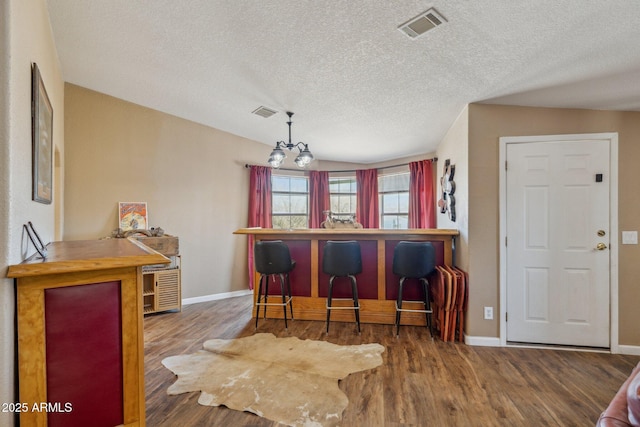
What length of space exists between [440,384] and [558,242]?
1.87m

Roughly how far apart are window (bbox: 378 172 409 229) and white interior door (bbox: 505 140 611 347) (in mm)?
2876

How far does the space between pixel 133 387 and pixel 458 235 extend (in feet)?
10.5

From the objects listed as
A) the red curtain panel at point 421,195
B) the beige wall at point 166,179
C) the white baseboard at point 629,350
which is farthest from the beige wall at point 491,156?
the beige wall at point 166,179

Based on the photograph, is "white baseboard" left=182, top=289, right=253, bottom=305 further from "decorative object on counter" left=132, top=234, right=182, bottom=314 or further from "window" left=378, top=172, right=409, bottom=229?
"window" left=378, top=172, right=409, bottom=229

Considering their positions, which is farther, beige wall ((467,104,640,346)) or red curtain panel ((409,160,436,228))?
red curtain panel ((409,160,436,228))

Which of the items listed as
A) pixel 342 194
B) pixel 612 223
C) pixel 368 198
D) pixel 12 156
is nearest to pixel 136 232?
pixel 12 156

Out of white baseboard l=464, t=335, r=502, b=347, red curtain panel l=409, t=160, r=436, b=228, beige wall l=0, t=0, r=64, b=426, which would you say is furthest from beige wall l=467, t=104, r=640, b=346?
beige wall l=0, t=0, r=64, b=426

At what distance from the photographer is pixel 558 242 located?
2873mm

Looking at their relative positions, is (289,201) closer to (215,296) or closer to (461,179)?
(215,296)

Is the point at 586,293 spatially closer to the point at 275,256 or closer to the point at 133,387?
the point at 275,256

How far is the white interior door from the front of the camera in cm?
280

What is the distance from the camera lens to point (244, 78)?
294cm

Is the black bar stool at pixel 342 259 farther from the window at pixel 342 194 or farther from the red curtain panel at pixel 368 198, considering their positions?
the window at pixel 342 194

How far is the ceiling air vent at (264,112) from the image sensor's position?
3737mm
